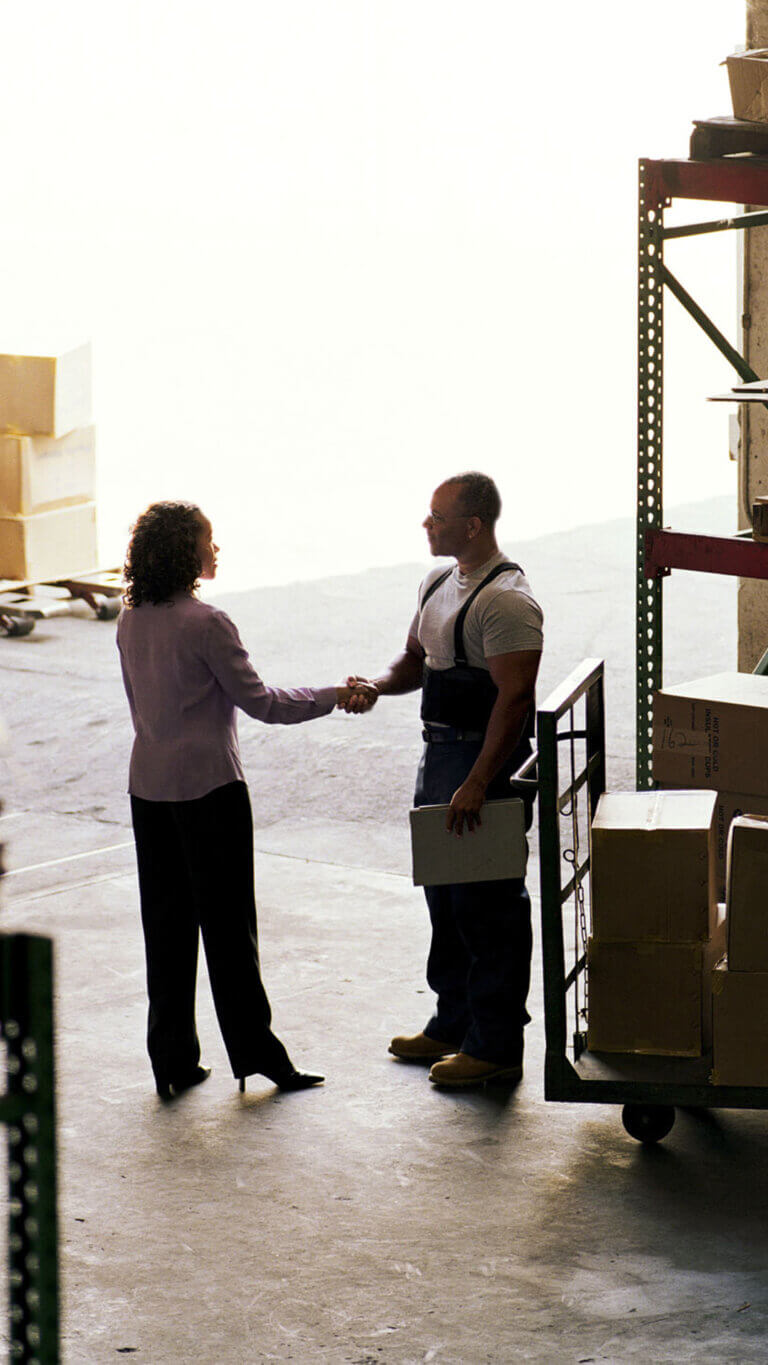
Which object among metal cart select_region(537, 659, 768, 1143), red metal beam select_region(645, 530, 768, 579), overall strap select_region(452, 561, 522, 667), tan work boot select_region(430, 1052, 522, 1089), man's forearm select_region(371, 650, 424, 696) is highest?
red metal beam select_region(645, 530, 768, 579)

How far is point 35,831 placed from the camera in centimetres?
802

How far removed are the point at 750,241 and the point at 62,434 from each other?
18.6 ft

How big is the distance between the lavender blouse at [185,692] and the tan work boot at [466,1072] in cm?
108

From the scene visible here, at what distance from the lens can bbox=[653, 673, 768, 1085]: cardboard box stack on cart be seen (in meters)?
4.30

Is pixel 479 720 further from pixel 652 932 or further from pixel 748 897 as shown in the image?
pixel 748 897

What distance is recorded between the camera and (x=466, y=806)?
4934 millimetres

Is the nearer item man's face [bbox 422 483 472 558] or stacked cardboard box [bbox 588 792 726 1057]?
stacked cardboard box [bbox 588 792 726 1057]

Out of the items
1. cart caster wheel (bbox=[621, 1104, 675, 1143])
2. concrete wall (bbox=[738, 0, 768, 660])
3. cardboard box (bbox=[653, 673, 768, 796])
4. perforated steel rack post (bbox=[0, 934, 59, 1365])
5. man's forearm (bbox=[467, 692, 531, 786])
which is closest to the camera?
perforated steel rack post (bbox=[0, 934, 59, 1365])

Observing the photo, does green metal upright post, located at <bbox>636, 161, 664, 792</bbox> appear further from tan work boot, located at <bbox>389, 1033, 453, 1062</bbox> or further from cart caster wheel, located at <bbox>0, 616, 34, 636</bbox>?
cart caster wheel, located at <bbox>0, 616, 34, 636</bbox>

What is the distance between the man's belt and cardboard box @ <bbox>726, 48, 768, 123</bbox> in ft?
6.40

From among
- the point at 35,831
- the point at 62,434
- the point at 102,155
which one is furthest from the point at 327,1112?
the point at 102,155

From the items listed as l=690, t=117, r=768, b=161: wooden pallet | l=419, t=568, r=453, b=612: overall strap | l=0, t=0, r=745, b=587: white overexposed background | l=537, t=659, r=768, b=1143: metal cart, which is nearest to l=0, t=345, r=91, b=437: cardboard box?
l=0, t=0, r=745, b=587: white overexposed background

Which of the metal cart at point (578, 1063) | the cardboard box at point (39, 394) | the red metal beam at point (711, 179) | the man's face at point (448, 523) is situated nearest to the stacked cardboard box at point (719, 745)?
the metal cart at point (578, 1063)

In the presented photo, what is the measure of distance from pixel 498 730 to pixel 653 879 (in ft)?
2.46
